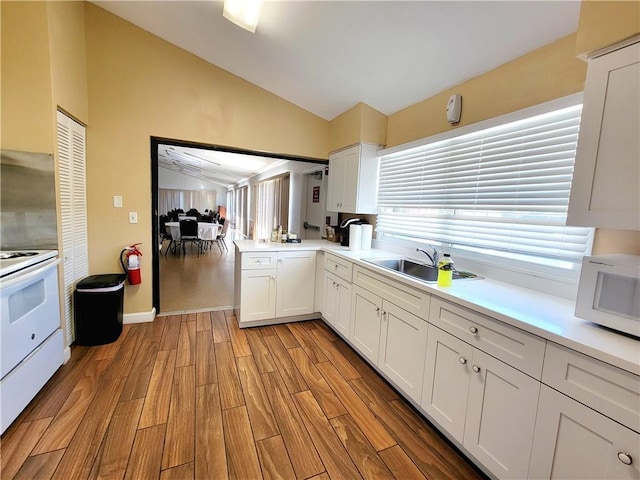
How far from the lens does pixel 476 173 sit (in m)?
2.04

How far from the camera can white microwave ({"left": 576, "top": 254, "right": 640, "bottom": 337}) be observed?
102 cm

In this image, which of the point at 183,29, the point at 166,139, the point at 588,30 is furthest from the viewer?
the point at 166,139

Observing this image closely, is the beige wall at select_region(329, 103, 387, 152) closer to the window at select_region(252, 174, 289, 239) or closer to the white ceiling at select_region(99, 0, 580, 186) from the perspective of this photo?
the white ceiling at select_region(99, 0, 580, 186)

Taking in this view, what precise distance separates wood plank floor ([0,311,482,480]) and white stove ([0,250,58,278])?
0.87 m

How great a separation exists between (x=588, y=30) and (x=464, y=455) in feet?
6.79

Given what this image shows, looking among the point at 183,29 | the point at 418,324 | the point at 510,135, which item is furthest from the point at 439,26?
the point at 183,29

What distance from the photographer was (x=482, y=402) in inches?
53.1

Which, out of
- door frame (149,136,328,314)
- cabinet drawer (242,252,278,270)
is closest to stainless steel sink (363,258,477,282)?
cabinet drawer (242,252,278,270)

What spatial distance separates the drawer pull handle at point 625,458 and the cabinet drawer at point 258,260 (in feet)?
8.23

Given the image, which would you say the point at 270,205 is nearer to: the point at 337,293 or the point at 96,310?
the point at 337,293

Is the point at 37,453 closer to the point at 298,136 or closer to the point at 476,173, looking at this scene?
the point at 476,173

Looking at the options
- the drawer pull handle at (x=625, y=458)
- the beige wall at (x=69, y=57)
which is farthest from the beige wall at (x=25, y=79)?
the drawer pull handle at (x=625, y=458)

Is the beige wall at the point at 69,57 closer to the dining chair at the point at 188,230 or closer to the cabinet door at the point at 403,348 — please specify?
the cabinet door at the point at 403,348

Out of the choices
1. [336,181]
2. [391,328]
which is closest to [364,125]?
[336,181]
